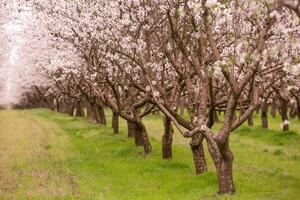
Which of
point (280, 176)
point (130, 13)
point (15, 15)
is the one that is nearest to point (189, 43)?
point (130, 13)

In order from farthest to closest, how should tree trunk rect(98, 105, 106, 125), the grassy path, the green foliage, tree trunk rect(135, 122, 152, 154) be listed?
tree trunk rect(98, 105, 106, 125) < tree trunk rect(135, 122, 152, 154) < the grassy path < the green foliage

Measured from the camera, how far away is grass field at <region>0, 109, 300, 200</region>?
16.9 m

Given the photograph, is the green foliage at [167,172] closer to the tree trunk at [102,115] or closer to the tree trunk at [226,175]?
the tree trunk at [226,175]

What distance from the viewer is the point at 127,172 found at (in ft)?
67.9

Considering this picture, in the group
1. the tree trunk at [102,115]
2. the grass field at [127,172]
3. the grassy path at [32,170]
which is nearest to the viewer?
the grass field at [127,172]

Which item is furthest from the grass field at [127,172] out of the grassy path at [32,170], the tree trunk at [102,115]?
the tree trunk at [102,115]

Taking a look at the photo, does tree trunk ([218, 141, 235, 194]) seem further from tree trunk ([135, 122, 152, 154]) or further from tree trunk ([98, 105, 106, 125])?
tree trunk ([98, 105, 106, 125])

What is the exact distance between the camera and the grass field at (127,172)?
666 inches

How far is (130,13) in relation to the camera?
65.0 feet

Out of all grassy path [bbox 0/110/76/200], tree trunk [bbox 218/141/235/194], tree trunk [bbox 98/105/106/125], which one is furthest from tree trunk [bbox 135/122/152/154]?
tree trunk [bbox 98/105/106/125]

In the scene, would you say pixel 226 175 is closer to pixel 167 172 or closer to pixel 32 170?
pixel 167 172

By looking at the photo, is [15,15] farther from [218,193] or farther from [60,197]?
[218,193]

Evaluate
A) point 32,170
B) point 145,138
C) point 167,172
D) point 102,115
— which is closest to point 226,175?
point 167,172

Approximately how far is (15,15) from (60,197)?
18482 mm
